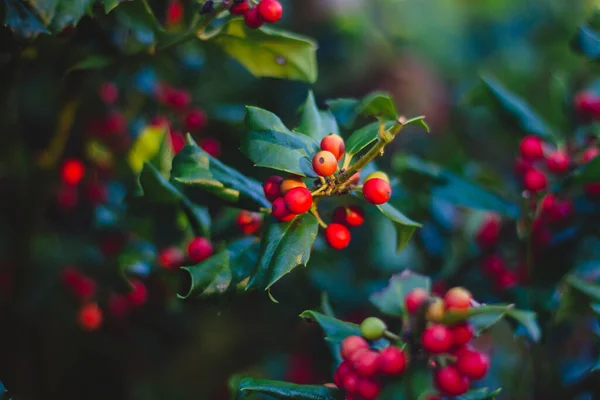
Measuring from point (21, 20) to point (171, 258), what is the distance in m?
0.58

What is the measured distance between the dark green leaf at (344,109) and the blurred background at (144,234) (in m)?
0.32

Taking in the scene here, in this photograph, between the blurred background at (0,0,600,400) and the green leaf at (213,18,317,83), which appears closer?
the green leaf at (213,18,317,83)

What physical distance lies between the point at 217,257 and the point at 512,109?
0.78m

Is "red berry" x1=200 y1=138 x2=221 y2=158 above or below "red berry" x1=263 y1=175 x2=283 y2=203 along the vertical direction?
below

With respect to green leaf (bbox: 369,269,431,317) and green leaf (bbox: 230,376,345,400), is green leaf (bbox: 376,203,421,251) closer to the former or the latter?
green leaf (bbox: 369,269,431,317)

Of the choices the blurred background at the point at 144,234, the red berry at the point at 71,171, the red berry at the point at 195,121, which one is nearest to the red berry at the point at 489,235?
the blurred background at the point at 144,234

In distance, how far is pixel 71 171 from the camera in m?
1.51

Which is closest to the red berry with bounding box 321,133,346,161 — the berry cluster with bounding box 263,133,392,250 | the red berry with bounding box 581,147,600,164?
the berry cluster with bounding box 263,133,392,250

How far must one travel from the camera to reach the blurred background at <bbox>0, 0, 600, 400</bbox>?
4.38 feet

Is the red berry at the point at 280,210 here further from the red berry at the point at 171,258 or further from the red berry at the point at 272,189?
the red berry at the point at 171,258

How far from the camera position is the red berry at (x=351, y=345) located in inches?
34.8

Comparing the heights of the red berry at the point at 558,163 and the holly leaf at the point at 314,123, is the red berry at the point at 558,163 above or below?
below

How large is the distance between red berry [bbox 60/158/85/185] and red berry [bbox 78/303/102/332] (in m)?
0.37

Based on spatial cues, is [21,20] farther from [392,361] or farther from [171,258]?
[392,361]
